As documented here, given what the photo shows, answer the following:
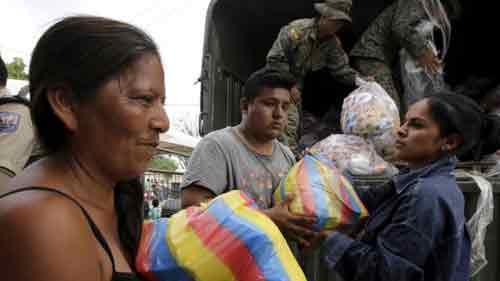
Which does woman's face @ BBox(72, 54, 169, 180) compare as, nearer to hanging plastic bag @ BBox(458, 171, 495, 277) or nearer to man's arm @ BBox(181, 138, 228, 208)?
man's arm @ BBox(181, 138, 228, 208)

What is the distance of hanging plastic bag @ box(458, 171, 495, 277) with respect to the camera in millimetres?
1977

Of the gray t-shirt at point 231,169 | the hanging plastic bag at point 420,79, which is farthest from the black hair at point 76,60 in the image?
the hanging plastic bag at point 420,79

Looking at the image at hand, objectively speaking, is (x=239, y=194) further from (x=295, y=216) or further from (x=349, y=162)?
(x=349, y=162)

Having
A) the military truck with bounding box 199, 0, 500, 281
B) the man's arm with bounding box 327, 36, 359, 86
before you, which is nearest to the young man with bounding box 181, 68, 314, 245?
the man's arm with bounding box 327, 36, 359, 86

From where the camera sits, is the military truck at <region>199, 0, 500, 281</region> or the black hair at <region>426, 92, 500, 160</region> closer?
the black hair at <region>426, 92, 500, 160</region>

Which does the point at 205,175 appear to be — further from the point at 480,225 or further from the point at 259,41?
the point at 259,41

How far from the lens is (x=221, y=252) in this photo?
0.97m

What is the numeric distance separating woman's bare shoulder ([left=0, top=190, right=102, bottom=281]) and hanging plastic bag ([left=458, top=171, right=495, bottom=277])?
1.71 metres

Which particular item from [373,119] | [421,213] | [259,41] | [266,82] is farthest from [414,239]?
[259,41]

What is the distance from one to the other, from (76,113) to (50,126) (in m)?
0.07

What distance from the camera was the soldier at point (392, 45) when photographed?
130 inches

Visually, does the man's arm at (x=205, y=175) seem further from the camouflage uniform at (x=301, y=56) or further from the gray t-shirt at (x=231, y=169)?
the camouflage uniform at (x=301, y=56)

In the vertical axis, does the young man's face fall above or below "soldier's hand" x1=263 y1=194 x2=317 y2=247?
above

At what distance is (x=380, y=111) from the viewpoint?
2.54 meters
